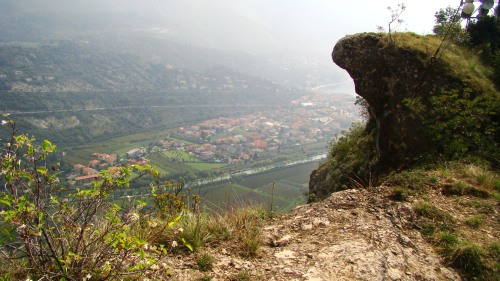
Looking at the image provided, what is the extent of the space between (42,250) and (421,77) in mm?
8665

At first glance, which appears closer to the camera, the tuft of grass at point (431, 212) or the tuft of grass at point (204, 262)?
the tuft of grass at point (204, 262)

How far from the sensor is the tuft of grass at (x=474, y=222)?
4.21m

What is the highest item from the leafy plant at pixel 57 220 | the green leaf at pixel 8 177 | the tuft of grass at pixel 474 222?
the green leaf at pixel 8 177

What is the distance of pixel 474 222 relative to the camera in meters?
4.23

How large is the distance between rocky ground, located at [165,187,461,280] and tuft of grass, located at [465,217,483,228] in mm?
704

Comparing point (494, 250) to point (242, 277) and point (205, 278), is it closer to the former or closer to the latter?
point (242, 277)

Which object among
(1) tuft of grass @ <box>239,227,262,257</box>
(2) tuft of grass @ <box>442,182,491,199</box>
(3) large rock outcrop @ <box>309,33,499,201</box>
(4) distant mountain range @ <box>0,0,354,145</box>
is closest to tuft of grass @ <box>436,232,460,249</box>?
(2) tuft of grass @ <box>442,182,491,199</box>

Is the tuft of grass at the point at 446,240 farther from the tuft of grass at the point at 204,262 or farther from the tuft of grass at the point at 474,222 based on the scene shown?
the tuft of grass at the point at 204,262

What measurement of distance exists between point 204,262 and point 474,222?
3676 millimetres

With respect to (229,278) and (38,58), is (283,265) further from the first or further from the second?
(38,58)

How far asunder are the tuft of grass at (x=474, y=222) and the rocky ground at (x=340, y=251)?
0.70 metres

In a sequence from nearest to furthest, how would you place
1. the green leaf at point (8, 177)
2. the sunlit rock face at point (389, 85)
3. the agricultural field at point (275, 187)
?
1. the green leaf at point (8, 177)
2. the sunlit rock face at point (389, 85)
3. the agricultural field at point (275, 187)

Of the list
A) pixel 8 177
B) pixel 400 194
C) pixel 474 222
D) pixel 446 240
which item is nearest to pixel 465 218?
pixel 474 222

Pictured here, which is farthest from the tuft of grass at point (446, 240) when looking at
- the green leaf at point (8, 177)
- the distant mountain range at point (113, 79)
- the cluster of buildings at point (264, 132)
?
the cluster of buildings at point (264, 132)
